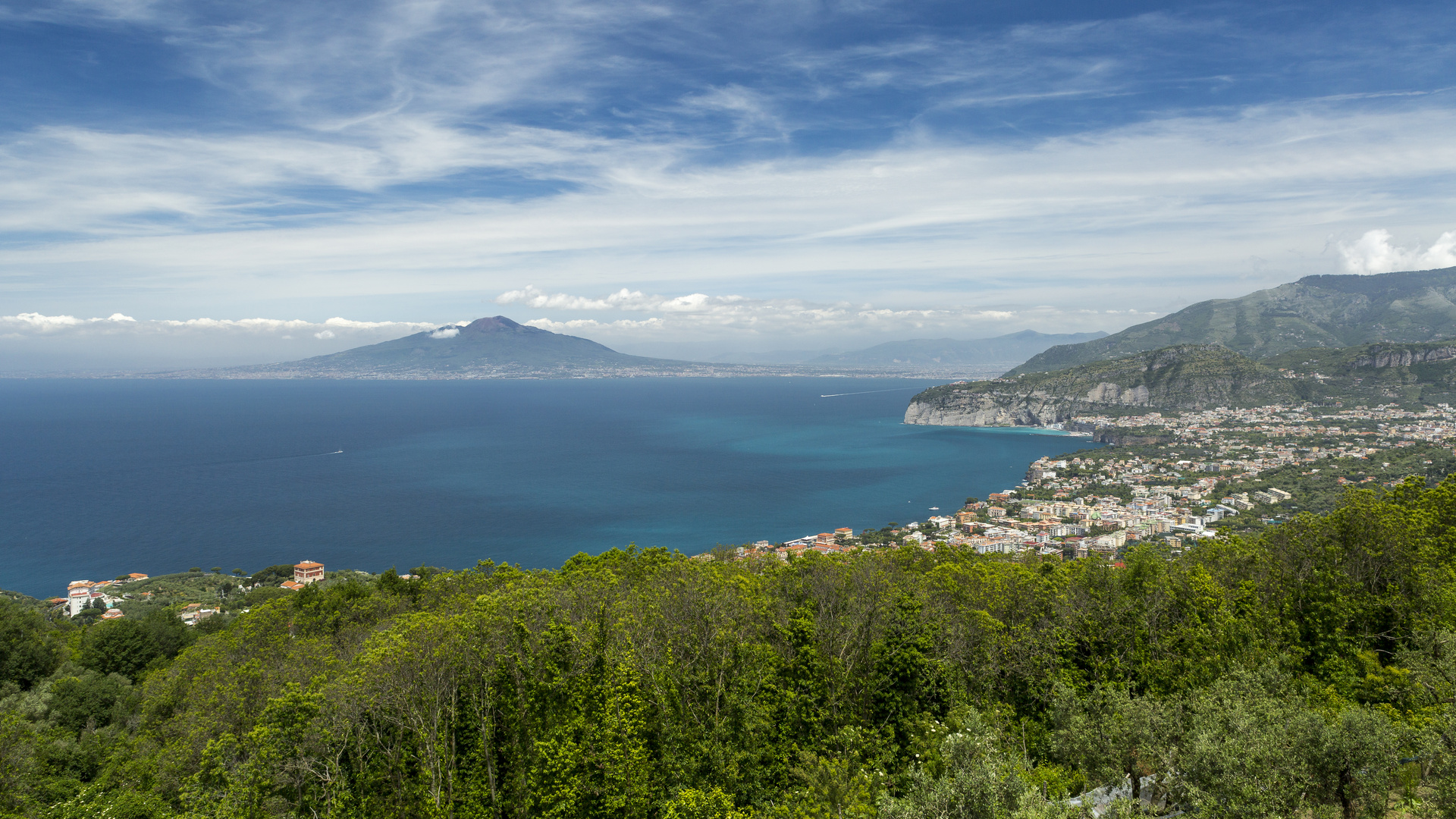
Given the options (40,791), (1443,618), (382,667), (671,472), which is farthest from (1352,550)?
(671,472)

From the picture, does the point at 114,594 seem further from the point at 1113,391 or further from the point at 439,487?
the point at 1113,391

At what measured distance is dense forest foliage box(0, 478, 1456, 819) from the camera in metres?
12.3

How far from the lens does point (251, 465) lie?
102 meters

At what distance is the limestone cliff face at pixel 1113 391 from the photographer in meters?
150

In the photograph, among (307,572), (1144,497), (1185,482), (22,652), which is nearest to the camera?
(22,652)

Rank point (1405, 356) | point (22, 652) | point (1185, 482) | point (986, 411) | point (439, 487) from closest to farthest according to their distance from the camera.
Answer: point (22, 652) → point (1185, 482) → point (439, 487) → point (1405, 356) → point (986, 411)

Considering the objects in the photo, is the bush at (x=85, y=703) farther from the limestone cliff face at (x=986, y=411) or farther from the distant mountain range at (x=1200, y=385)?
the distant mountain range at (x=1200, y=385)

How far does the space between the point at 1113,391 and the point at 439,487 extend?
14846cm

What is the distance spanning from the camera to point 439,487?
8838 cm

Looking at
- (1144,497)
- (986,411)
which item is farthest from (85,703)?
(986,411)

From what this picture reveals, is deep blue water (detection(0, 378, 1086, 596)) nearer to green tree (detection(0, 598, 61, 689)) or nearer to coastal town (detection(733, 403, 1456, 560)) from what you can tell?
coastal town (detection(733, 403, 1456, 560))

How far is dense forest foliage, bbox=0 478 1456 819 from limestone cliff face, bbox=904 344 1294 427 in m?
150

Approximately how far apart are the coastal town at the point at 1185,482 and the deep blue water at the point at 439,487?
8519 millimetres

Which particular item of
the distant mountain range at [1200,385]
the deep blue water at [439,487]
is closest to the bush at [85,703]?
the deep blue water at [439,487]
